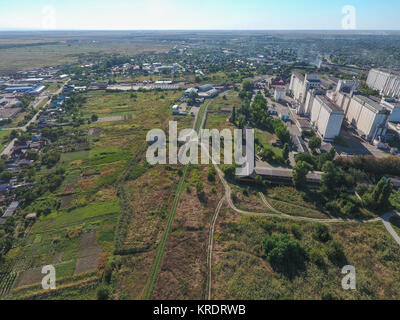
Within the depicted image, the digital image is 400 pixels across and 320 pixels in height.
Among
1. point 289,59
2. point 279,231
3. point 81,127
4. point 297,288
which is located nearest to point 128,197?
point 279,231

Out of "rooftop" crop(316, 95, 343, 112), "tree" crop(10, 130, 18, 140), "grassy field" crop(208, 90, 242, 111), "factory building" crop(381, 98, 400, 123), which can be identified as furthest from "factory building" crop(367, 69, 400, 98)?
"tree" crop(10, 130, 18, 140)

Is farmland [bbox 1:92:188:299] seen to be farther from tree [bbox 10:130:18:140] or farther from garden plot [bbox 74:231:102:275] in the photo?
tree [bbox 10:130:18:140]

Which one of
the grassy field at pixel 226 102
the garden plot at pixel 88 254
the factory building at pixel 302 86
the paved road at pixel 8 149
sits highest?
the factory building at pixel 302 86

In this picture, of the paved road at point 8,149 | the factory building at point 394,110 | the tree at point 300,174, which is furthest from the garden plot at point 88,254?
the factory building at point 394,110

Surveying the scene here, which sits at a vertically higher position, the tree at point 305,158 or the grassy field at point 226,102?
the grassy field at point 226,102

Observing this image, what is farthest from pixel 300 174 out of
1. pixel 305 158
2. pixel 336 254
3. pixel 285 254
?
pixel 285 254

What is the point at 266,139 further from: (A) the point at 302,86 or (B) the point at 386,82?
(B) the point at 386,82

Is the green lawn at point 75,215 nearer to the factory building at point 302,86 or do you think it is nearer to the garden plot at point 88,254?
the garden plot at point 88,254

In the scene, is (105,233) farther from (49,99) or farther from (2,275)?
(49,99)
